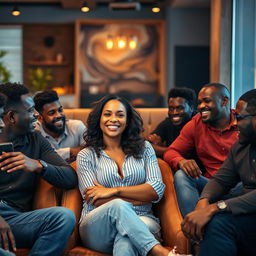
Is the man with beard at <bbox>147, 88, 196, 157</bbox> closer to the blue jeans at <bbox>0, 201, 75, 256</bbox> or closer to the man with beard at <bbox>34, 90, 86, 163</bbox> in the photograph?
the man with beard at <bbox>34, 90, 86, 163</bbox>

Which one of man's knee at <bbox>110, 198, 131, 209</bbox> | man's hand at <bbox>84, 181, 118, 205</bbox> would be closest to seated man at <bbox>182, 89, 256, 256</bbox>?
Answer: man's knee at <bbox>110, 198, 131, 209</bbox>

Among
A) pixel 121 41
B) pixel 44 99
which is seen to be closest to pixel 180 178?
pixel 44 99

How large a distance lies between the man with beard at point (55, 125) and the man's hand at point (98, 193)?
3.26 feet

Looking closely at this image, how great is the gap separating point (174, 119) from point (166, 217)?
1.20 meters

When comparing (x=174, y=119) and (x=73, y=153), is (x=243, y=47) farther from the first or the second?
(x=73, y=153)

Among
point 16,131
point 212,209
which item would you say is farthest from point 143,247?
point 16,131

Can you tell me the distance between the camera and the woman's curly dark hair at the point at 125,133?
3.19 metres

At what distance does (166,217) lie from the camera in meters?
3.01

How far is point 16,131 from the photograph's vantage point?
301 cm

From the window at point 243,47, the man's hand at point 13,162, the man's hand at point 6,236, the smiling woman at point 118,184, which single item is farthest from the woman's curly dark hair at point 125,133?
the window at point 243,47

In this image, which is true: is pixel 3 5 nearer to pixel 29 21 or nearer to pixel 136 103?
pixel 29 21

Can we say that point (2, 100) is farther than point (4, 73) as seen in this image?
No

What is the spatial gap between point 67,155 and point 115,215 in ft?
3.94

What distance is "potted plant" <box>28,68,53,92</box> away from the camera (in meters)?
10.1
